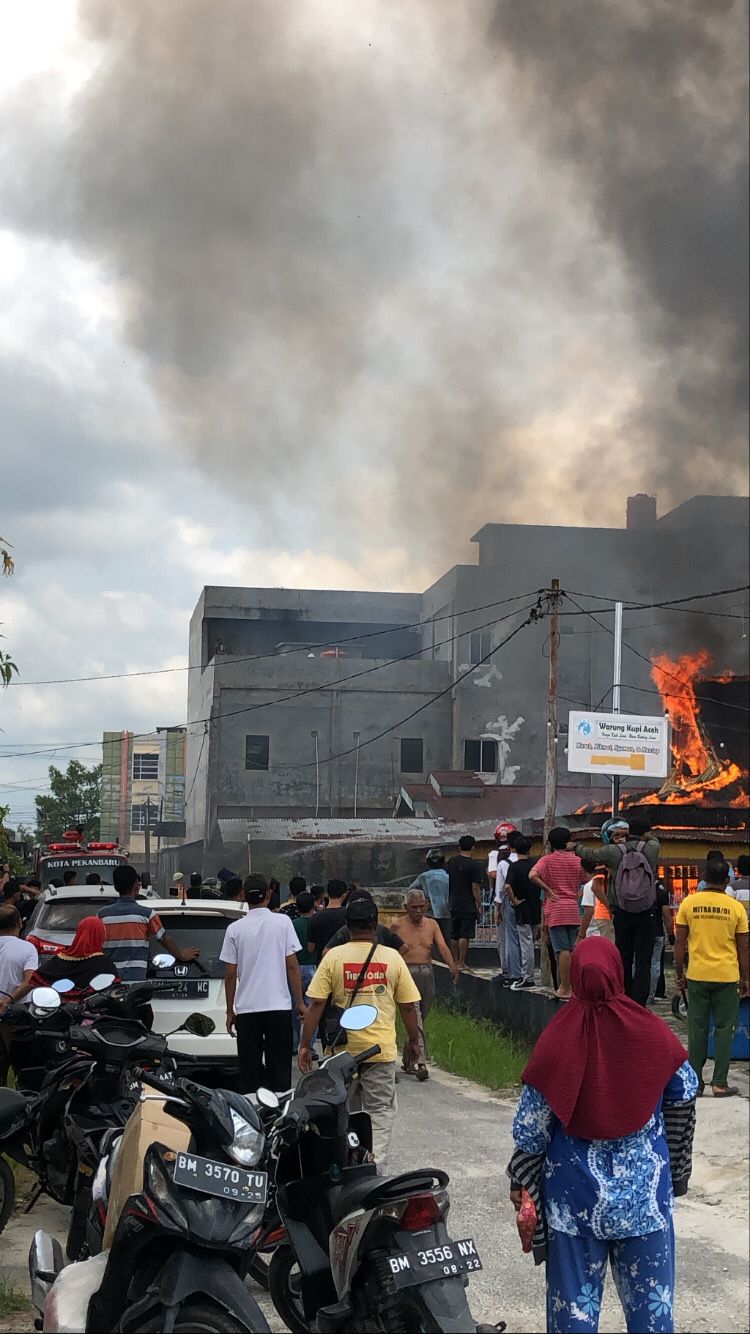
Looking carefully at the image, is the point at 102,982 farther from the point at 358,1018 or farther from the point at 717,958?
the point at 717,958

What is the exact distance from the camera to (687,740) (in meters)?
39.3

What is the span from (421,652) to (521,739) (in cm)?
609

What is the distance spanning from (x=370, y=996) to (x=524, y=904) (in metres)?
7.34

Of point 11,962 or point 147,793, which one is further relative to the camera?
point 147,793

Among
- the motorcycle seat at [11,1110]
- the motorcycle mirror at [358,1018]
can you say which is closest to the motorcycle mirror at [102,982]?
the motorcycle seat at [11,1110]

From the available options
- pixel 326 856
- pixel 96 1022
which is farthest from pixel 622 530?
pixel 96 1022

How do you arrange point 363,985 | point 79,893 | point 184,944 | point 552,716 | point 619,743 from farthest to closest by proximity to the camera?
point 619,743 → point 552,716 → point 79,893 → point 184,944 → point 363,985

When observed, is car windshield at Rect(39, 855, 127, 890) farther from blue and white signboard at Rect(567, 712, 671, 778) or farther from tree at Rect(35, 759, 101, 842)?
blue and white signboard at Rect(567, 712, 671, 778)

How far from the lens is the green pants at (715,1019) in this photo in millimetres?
9773

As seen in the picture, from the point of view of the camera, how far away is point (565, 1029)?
409 centimetres

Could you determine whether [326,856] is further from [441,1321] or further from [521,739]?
[441,1321]

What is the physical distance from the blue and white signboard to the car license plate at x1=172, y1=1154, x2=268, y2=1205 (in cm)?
1641

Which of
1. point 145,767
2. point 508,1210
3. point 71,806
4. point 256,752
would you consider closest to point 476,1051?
point 508,1210

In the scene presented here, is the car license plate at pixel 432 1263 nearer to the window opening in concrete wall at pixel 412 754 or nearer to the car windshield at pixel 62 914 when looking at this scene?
the car windshield at pixel 62 914
